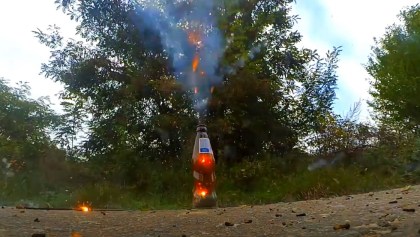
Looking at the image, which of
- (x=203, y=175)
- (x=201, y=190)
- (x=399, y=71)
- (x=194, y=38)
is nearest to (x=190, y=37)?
(x=194, y=38)

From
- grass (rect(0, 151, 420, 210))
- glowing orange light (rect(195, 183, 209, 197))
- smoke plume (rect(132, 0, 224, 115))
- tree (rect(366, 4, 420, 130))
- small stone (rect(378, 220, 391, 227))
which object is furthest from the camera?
tree (rect(366, 4, 420, 130))

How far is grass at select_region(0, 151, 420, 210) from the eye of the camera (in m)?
6.78

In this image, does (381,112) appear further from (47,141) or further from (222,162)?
(47,141)

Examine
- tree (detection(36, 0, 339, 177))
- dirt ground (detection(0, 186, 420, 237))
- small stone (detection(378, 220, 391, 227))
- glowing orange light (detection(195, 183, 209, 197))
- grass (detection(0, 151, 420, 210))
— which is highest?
tree (detection(36, 0, 339, 177))

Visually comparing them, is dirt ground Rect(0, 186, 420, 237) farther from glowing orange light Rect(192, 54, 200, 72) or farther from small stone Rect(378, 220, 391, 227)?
glowing orange light Rect(192, 54, 200, 72)

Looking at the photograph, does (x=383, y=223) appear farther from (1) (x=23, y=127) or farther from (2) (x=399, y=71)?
(2) (x=399, y=71)

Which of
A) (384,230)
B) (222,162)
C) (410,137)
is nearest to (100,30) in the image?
(222,162)

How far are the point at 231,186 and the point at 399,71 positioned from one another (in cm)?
837

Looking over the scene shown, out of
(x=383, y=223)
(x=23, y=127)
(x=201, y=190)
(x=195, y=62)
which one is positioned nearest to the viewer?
(x=383, y=223)

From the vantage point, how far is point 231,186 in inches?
297

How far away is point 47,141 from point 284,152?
4.56 metres

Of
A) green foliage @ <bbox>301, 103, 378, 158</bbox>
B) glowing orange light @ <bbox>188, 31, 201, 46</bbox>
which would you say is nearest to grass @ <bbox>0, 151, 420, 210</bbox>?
green foliage @ <bbox>301, 103, 378, 158</bbox>

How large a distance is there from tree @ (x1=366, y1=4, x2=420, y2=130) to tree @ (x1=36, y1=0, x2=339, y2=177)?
510 centimetres

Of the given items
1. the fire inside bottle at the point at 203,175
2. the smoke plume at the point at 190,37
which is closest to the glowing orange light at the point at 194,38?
the smoke plume at the point at 190,37
